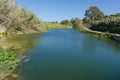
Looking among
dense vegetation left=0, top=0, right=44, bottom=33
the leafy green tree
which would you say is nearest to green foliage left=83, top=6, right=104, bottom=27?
the leafy green tree

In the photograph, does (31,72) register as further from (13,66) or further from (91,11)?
(91,11)

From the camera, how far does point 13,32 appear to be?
68.8 m

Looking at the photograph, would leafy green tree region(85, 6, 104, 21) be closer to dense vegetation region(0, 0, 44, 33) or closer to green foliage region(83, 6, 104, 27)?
green foliage region(83, 6, 104, 27)

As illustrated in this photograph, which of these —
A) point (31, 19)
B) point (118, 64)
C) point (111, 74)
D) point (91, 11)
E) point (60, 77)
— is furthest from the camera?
point (91, 11)

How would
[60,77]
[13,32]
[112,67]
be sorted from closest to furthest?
[60,77], [112,67], [13,32]

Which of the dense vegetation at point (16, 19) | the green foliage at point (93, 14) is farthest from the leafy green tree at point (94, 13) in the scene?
the dense vegetation at point (16, 19)

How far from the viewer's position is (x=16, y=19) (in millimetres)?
48156

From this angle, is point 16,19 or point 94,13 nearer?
point 16,19

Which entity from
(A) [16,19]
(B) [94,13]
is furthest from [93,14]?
(A) [16,19]

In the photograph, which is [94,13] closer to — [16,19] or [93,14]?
[93,14]

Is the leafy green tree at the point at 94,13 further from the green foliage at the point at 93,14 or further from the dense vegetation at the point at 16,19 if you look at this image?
the dense vegetation at the point at 16,19

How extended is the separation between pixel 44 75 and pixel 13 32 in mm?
49425

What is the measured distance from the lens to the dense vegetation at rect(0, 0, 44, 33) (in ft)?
128

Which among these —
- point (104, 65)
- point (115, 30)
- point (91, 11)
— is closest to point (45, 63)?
point (104, 65)
